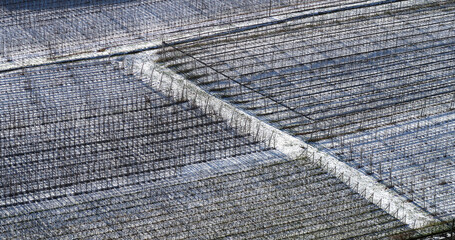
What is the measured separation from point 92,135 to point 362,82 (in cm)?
597

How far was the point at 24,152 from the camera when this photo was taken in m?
16.0

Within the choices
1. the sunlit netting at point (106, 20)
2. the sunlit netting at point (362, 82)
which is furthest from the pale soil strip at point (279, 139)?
the sunlit netting at point (106, 20)

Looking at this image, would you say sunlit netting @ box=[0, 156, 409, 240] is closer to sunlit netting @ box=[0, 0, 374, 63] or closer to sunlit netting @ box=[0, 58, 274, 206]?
sunlit netting @ box=[0, 58, 274, 206]

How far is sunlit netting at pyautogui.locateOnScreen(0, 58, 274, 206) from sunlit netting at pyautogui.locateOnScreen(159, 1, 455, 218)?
1275 millimetres

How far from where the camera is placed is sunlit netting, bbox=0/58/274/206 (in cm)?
1538

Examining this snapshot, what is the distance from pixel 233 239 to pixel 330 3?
9.75 metres

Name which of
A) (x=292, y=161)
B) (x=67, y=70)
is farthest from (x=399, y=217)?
(x=67, y=70)

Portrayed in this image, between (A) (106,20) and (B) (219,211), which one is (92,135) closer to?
(B) (219,211)

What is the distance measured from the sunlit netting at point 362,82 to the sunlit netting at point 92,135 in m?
1.28

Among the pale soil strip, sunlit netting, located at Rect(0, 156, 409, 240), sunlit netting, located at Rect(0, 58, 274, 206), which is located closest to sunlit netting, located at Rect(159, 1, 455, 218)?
the pale soil strip

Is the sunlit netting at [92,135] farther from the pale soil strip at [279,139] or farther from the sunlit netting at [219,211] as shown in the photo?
the sunlit netting at [219,211]

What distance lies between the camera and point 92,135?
1655 cm

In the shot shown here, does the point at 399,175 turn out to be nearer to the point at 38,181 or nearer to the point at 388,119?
the point at 388,119

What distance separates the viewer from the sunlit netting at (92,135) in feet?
50.4
